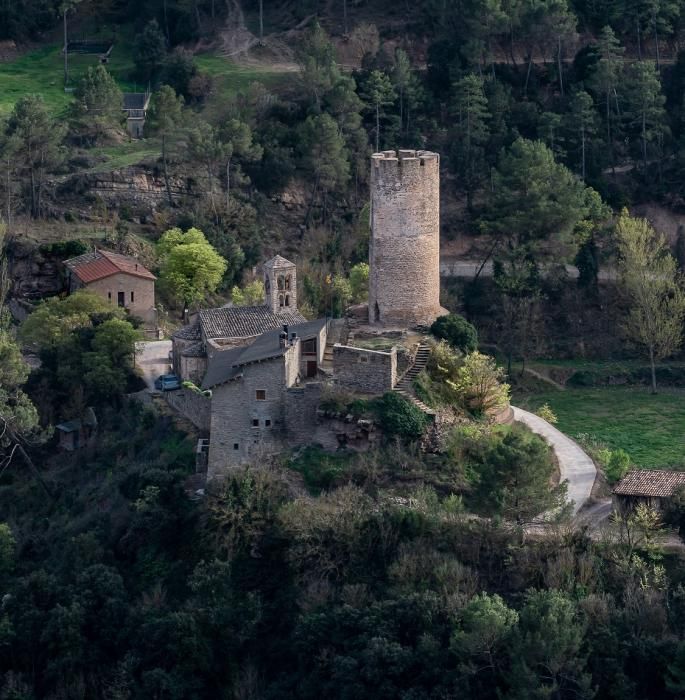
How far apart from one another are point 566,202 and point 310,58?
15547 millimetres

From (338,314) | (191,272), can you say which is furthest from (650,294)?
(191,272)

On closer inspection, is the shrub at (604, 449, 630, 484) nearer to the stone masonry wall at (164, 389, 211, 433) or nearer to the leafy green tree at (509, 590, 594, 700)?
the leafy green tree at (509, 590, 594, 700)

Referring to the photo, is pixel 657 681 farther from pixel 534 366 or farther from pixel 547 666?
pixel 534 366

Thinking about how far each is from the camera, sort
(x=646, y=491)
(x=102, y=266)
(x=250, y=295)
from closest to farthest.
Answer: (x=646, y=491), (x=250, y=295), (x=102, y=266)

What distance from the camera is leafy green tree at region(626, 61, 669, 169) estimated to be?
3221 inches

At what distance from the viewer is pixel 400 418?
55531 millimetres

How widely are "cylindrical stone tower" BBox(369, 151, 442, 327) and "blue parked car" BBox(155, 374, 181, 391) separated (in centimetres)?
669

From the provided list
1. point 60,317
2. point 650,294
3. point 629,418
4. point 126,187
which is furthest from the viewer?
point 126,187

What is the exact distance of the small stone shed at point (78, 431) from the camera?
2598 inches

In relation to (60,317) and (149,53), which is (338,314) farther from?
(149,53)

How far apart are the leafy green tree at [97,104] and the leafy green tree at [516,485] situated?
36.4 meters

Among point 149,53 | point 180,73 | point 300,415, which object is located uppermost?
point 149,53

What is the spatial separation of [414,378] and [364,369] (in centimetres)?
158

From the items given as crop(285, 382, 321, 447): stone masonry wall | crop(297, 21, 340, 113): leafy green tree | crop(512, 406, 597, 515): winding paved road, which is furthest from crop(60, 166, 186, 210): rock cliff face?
crop(285, 382, 321, 447): stone masonry wall
